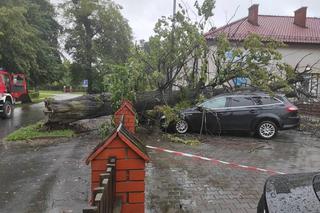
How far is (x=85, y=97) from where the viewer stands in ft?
43.9

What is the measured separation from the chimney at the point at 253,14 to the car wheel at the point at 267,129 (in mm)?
19283

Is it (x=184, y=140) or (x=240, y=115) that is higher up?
(x=240, y=115)

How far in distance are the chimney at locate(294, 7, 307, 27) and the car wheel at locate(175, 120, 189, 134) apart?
21280 mm

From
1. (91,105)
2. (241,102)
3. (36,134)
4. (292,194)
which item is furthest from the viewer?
(91,105)

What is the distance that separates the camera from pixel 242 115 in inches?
503

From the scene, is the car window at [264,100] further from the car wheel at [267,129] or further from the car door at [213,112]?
the car door at [213,112]

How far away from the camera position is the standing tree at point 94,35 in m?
43.5

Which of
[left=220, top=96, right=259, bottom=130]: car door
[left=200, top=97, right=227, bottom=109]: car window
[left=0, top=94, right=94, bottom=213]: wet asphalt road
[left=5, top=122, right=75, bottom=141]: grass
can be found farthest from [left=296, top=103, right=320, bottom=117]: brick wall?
[left=0, top=94, right=94, bottom=213]: wet asphalt road

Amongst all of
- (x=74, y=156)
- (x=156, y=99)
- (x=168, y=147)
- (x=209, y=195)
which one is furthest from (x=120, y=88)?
(x=209, y=195)

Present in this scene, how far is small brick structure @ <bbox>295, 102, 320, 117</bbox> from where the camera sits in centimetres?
1722

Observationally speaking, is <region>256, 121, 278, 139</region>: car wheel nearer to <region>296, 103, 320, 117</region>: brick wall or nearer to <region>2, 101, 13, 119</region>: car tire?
<region>296, 103, 320, 117</region>: brick wall

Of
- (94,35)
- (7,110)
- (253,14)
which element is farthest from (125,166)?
(94,35)

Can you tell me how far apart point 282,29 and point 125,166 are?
93.4ft

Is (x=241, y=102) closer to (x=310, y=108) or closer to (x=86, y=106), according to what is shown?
(x=86, y=106)
